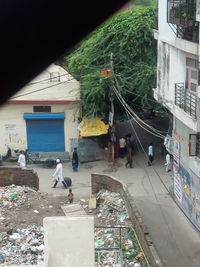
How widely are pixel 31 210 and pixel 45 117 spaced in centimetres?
701

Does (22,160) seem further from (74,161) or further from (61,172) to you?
(61,172)

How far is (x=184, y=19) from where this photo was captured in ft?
42.8

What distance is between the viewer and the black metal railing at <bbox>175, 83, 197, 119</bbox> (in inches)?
510

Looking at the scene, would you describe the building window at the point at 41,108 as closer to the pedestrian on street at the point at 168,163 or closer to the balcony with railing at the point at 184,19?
the pedestrian on street at the point at 168,163

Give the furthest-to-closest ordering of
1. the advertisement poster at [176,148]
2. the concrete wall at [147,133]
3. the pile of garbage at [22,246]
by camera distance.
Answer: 1. the concrete wall at [147,133]
2. the advertisement poster at [176,148]
3. the pile of garbage at [22,246]

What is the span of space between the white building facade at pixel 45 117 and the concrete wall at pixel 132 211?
4.86 meters

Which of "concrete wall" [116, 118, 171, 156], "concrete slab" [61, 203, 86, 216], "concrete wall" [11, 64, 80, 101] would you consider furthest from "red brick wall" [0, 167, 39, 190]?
"concrete wall" [116, 118, 171, 156]

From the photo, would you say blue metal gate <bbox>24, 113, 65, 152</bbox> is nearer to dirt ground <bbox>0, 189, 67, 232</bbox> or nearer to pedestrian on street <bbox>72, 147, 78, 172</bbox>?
pedestrian on street <bbox>72, 147, 78, 172</bbox>

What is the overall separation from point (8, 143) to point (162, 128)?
6.37m

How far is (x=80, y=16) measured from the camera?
4.25ft

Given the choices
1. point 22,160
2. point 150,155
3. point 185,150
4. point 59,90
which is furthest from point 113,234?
point 59,90

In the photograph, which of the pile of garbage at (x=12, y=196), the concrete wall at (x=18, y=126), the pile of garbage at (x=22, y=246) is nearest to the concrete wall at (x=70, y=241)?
the pile of garbage at (x=22, y=246)

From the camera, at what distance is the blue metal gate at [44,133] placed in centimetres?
2220

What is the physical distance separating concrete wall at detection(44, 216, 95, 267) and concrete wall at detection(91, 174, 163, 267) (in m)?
1.56
